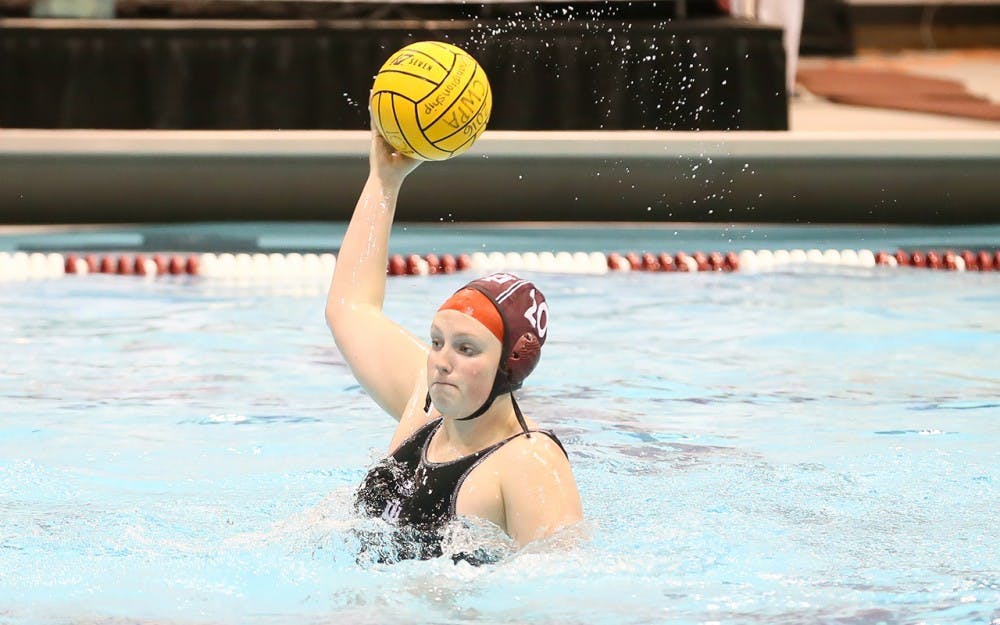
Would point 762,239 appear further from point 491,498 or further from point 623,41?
point 491,498

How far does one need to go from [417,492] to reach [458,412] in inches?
8.4

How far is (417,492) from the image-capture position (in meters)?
2.61

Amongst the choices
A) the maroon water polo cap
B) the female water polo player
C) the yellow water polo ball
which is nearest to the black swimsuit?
the female water polo player

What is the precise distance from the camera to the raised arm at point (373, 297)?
2.78 metres

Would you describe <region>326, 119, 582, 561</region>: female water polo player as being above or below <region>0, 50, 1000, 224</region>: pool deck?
above

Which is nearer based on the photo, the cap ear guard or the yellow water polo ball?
the cap ear guard

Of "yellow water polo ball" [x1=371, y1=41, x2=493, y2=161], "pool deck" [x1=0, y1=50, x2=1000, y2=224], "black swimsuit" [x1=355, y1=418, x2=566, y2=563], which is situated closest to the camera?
"black swimsuit" [x1=355, y1=418, x2=566, y2=563]

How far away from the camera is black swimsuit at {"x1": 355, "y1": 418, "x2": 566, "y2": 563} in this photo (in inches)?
100

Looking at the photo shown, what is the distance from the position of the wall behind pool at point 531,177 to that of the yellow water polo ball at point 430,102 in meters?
4.05

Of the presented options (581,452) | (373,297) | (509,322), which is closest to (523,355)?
(509,322)

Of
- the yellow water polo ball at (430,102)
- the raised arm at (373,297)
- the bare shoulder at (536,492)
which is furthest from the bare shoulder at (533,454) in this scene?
the yellow water polo ball at (430,102)

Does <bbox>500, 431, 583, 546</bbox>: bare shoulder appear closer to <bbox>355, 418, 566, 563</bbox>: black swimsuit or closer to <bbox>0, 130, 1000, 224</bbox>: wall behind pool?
<bbox>355, 418, 566, 563</bbox>: black swimsuit

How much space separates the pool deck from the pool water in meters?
0.35

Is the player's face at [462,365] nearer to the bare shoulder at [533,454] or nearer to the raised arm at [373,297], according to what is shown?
the bare shoulder at [533,454]
